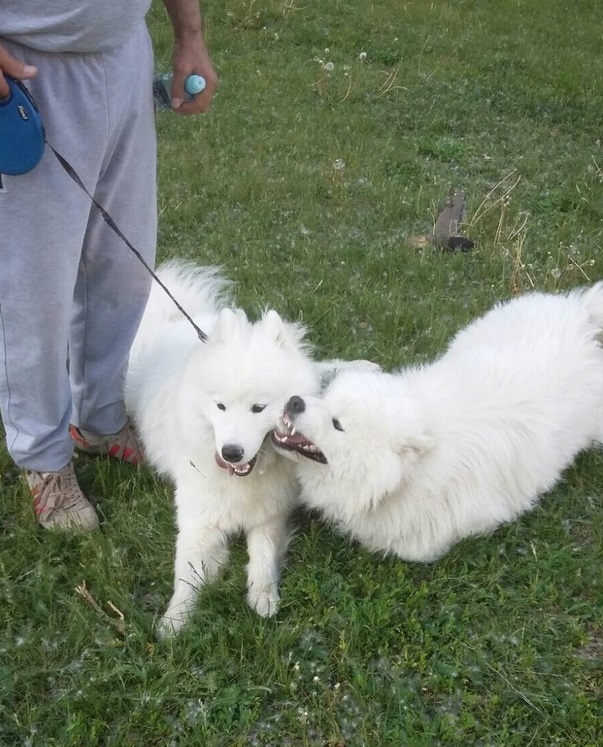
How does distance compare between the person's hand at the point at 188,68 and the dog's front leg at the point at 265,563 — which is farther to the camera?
the person's hand at the point at 188,68

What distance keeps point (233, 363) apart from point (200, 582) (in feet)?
2.55

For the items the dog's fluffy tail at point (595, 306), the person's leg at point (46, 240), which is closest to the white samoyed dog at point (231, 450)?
the person's leg at point (46, 240)

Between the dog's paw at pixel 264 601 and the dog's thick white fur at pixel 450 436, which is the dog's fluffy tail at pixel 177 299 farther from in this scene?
the dog's paw at pixel 264 601

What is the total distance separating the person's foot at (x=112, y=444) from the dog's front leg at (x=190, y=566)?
23.4 inches

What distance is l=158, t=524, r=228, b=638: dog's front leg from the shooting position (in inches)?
95.7

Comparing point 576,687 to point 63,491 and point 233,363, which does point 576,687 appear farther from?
point 63,491

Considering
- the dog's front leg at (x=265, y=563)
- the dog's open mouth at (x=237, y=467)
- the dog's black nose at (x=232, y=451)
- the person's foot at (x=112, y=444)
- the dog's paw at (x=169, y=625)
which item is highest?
the dog's black nose at (x=232, y=451)

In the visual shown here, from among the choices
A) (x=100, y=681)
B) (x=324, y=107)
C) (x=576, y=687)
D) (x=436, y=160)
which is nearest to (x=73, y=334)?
(x=100, y=681)

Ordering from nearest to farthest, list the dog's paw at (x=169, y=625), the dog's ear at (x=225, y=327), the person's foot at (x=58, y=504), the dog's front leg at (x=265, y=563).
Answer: the dog's paw at (x=169, y=625)
the dog's front leg at (x=265, y=563)
the dog's ear at (x=225, y=327)
the person's foot at (x=58, y=504)

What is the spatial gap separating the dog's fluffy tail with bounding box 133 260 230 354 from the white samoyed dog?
0.62m

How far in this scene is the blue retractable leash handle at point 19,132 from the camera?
6.47 feet

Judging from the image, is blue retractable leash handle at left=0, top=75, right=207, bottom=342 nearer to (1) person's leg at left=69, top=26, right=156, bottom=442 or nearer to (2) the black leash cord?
(2) the black leash cord

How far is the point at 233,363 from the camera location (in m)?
2.52

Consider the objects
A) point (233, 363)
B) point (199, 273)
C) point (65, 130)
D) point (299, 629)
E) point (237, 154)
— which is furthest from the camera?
point (237, 154)
